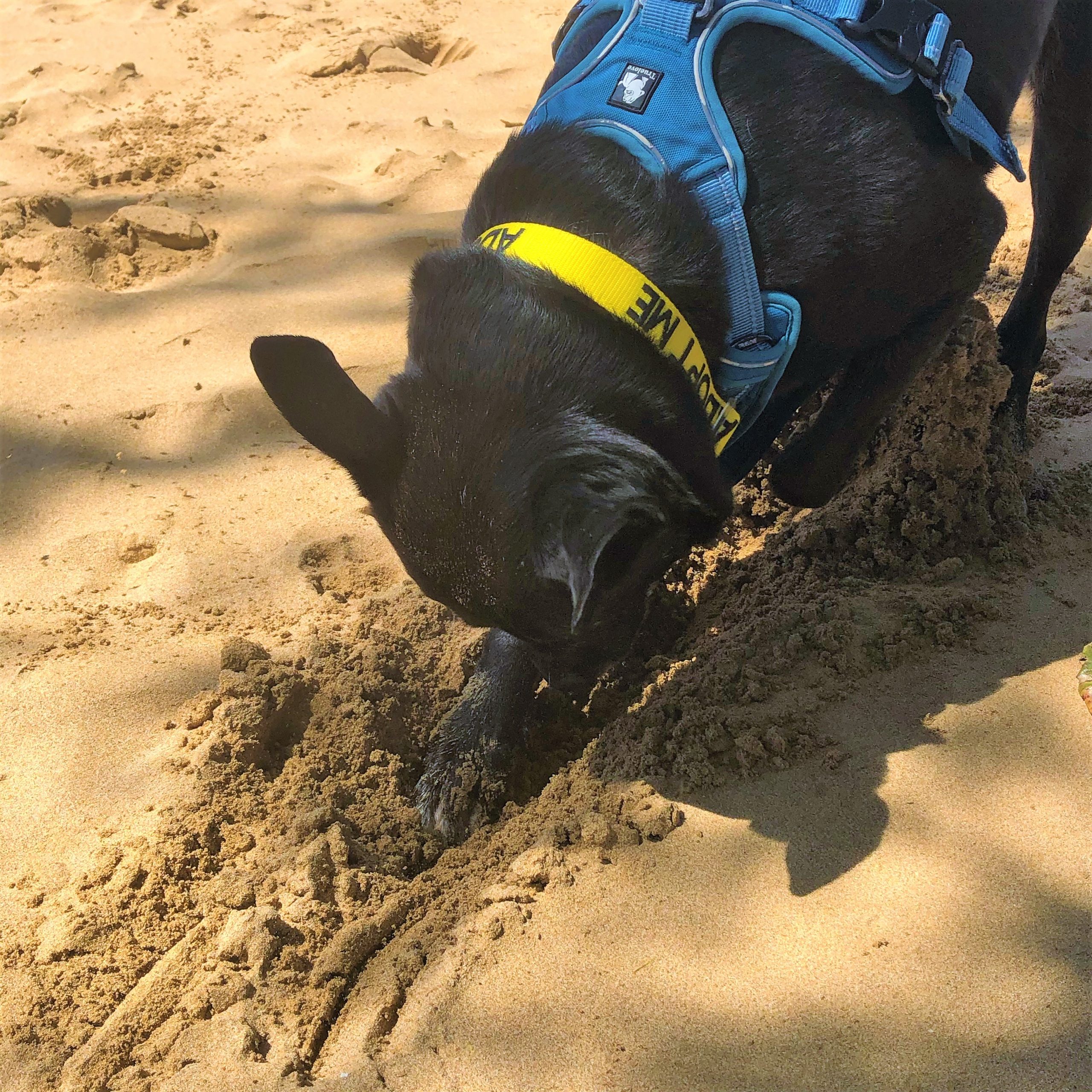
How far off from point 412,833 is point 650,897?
0.69m

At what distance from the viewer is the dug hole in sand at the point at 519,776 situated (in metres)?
1.71

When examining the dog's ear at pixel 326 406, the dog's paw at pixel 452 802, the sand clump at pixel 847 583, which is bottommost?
the dog's paw at pixel 452 802

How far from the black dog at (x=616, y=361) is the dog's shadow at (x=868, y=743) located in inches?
20.0

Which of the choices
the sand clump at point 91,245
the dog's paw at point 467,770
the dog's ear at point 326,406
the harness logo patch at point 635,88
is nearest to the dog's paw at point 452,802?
the dog's paw at point 467,770

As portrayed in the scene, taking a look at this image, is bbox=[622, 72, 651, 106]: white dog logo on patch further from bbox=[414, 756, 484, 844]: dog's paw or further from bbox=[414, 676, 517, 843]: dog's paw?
bbox=[414, 756, 484, 844]: dog's paw

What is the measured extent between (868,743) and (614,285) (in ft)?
3.90

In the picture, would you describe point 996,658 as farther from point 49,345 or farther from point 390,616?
point 49,345

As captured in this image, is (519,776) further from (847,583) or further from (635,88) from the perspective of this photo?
(635,88)

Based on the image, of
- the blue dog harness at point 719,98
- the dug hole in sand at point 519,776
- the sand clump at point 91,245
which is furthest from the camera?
the sand clump at point 91,245

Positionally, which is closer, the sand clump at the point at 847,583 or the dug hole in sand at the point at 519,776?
the dug hole in sand at the point at 519,776

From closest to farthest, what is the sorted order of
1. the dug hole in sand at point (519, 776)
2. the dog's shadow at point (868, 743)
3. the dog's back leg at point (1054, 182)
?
the dug hole in sand at point (519, 776) < the dog's shadow at point (868, 743) < the dog's back leg at point (1054, 182)

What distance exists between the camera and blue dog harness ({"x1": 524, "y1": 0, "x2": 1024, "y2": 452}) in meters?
2.10

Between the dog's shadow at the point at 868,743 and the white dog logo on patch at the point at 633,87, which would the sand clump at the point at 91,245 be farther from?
the dog's shadow at the point at 868,743

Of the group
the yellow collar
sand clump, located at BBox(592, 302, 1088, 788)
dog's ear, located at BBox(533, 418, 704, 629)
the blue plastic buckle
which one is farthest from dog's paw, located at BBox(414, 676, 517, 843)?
the blue plastic buckle
